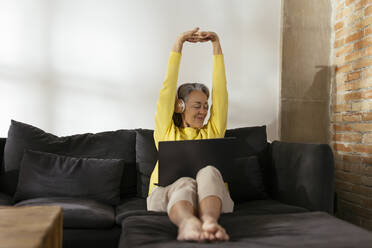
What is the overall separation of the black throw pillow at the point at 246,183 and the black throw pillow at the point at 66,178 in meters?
0.72

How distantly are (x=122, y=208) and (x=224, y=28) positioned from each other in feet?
5.69

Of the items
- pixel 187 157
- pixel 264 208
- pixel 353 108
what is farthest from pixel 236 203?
pixel 353 108

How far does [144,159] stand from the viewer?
7.84 ft

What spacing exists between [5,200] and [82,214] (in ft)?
1.91

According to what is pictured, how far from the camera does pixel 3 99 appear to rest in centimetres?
273

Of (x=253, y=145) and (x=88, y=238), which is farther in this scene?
(x=253, y=145)

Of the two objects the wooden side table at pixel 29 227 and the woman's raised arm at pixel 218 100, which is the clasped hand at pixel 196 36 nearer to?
the woman's raised arm at pixel 218 100

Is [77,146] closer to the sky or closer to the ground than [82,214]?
closer to the sky

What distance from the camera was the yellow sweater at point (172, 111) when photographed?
7.14ft

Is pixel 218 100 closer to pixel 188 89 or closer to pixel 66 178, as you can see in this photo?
pixel 188 89

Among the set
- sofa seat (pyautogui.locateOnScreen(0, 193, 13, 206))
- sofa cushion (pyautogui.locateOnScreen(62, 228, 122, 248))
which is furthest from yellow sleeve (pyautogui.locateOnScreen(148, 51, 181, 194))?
sofa seat (pyautogui.locateOnScreen(0, 193, 13, 206))

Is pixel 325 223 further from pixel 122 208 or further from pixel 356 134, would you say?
pixel 356 134

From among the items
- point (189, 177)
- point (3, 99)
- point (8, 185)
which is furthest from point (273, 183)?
point (3, 99)

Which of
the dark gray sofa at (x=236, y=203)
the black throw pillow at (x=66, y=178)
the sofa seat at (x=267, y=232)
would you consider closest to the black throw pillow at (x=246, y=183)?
the dark gray sofa at (x=236, y=203)
